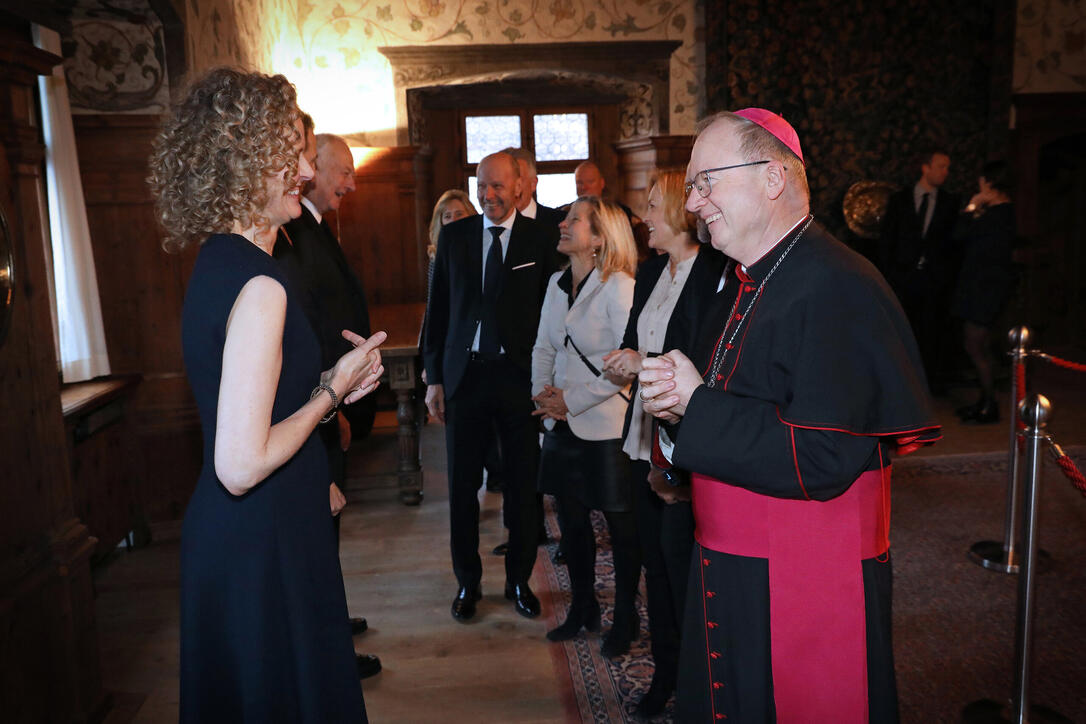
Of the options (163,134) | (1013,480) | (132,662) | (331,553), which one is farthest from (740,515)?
(1013,480)

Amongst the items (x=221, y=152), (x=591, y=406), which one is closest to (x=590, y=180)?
(x=591, y=406)

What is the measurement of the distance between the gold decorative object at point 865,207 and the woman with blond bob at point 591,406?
5474 mm

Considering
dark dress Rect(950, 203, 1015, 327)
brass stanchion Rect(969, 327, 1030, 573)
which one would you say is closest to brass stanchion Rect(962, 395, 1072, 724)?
brass stanchion Rect(969, 327, 1030, 573)

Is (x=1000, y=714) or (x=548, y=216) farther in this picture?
(x=548, y=216)

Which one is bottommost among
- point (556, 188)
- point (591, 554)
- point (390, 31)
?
point (591, 554)

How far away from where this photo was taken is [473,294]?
3.57 metres

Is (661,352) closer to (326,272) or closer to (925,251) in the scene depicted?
(326,272)

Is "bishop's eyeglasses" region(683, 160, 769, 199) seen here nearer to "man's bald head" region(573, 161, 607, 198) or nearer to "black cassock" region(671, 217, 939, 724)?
"black cassock" region(671, 217, 939, 724)

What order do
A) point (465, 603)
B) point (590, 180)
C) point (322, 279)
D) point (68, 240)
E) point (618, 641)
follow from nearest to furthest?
point (322, 279), point (618, 641), point (465, 603), point (68, 240), point (590, 180)

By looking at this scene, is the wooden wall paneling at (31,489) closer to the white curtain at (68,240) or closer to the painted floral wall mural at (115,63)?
the white curtain at (68,240)

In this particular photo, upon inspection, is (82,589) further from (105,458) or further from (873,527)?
(873,527)

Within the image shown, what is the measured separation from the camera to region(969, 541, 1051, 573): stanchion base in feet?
12.7

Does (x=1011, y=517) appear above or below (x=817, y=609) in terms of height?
below

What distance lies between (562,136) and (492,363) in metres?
5.00
